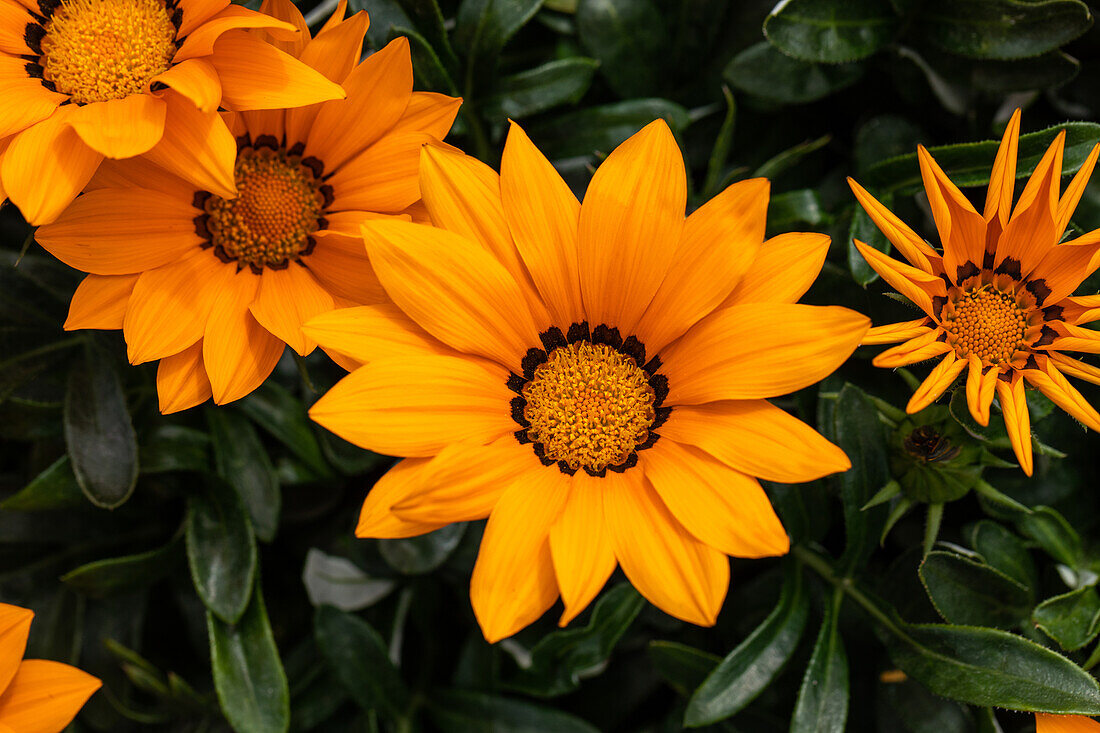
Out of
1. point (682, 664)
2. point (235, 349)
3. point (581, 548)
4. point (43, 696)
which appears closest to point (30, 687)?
point (43, 696)

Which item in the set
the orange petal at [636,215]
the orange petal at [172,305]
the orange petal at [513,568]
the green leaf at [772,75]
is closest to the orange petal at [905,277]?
the orange petal at [636,215]

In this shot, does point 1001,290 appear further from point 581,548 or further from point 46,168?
point 46,168

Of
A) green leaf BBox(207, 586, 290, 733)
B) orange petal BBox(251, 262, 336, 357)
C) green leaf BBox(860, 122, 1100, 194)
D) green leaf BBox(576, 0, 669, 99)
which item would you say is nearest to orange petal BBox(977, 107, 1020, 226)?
green leaf BBox(860, 122, 1100, 194)

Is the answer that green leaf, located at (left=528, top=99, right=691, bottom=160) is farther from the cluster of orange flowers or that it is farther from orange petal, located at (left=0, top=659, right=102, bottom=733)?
orange petal, located at (left=0, top=659, right=102, bottom=733)

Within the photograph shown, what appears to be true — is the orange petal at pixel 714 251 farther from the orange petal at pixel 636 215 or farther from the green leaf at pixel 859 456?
the green leaf at pixel 859 456

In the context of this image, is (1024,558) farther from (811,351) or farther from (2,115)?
(2,115)

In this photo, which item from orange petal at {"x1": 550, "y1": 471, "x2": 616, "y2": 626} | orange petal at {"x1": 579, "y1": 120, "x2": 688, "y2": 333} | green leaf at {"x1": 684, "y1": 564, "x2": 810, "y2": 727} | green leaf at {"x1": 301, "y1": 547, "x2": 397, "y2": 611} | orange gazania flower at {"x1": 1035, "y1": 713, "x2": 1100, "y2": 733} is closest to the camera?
orange petal at {"x1": 550, "y1": 471, "x2": 616, "y2": 626}

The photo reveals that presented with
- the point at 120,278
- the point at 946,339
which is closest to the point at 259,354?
the point at 120,278
